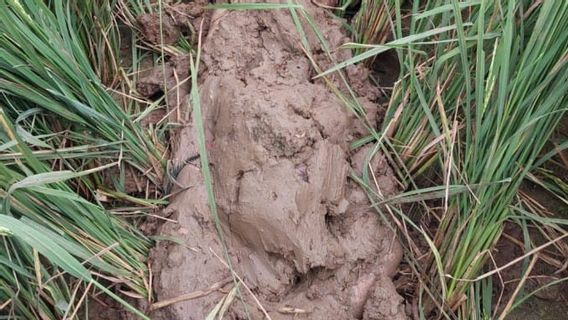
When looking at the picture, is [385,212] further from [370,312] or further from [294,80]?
[294,80]

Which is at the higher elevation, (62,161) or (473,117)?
(62,161)

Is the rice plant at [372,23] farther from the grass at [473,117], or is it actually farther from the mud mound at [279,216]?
the mud mound at [279,216]

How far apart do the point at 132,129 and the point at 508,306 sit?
1.03m

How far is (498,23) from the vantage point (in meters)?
1.48

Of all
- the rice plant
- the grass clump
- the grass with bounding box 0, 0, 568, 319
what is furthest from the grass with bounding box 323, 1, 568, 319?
the grass clump

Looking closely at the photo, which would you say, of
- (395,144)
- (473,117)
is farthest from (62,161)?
(473,117)

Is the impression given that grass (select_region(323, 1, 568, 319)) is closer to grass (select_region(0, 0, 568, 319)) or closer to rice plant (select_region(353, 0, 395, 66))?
grass (select_region(0, 0, 568, 319))

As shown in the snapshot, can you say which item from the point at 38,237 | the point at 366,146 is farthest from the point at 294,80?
the point at 38,237

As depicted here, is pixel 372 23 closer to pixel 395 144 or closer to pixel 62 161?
pixel 395 144

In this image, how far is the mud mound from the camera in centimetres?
147

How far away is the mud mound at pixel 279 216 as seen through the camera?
147cm

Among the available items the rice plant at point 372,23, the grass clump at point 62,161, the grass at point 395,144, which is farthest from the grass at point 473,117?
the grass clump at point 62,161

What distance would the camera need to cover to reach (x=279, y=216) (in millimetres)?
1468

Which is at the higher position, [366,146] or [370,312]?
[366,146]
